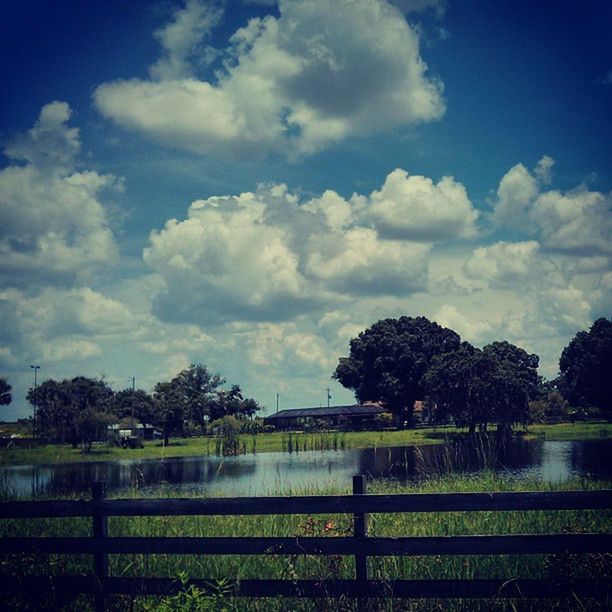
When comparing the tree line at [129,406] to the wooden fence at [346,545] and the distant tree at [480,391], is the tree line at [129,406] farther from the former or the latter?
the wooden fence at [346,545]

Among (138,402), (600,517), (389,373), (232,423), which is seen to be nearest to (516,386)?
(389,373)

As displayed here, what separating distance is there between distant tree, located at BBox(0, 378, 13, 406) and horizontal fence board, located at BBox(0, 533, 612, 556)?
6019 inches

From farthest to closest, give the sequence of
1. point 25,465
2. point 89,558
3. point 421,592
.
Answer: point 25,465 → point 89,558 → point 421,592

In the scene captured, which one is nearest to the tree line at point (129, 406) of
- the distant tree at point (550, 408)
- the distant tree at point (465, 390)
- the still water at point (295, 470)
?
the still water at point (295, 470)

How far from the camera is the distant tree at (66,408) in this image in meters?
80.1

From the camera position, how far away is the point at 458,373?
8138cm

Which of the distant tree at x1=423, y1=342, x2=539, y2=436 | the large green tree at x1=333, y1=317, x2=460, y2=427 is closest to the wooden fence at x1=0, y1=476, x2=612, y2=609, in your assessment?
the distant tree at x1=423, y1=342, x2=539, y2=436

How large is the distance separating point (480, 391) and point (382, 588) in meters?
73.3

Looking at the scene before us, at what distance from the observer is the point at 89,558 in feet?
39.3

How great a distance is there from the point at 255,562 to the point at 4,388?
15342 centimetres

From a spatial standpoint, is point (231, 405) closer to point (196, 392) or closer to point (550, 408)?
point (196, 392)

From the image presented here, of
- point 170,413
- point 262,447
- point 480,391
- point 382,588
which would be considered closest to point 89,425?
point 170,413

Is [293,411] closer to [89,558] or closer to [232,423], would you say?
[232,423]

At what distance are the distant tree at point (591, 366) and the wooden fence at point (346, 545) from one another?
88730 mm
